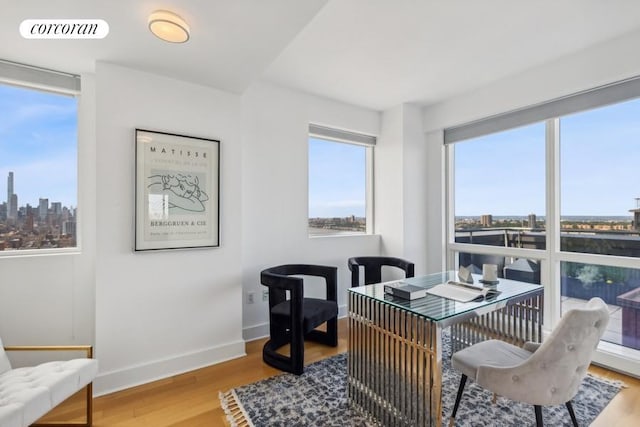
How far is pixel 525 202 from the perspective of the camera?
3.08 m

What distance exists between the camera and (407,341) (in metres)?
1.60

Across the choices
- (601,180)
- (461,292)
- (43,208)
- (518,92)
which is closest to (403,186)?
(518,92)

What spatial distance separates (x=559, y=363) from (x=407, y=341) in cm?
68

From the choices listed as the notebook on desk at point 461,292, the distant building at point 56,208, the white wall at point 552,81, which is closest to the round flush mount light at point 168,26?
the distant building at point 56,208

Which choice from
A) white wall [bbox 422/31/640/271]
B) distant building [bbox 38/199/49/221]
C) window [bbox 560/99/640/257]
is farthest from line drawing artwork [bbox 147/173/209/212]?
window [bbox 560/99/640/257]

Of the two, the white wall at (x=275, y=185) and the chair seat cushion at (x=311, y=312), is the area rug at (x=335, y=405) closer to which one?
the chair seat cushion at (x=311, y=312)

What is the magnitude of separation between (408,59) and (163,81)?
2.07 meters

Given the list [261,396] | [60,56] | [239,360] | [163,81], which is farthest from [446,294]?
[60,56]

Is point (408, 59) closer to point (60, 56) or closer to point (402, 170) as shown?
point (402, 170)

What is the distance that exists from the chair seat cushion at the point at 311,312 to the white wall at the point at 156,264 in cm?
40

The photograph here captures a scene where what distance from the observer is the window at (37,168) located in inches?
87.7

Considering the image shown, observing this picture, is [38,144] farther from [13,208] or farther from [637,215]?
[637,215]

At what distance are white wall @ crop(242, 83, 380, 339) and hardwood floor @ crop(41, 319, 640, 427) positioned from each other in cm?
67

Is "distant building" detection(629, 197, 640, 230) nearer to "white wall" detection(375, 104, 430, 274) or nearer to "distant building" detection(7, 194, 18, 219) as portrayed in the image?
"white wall" detection(375, 104, 430, 274)
